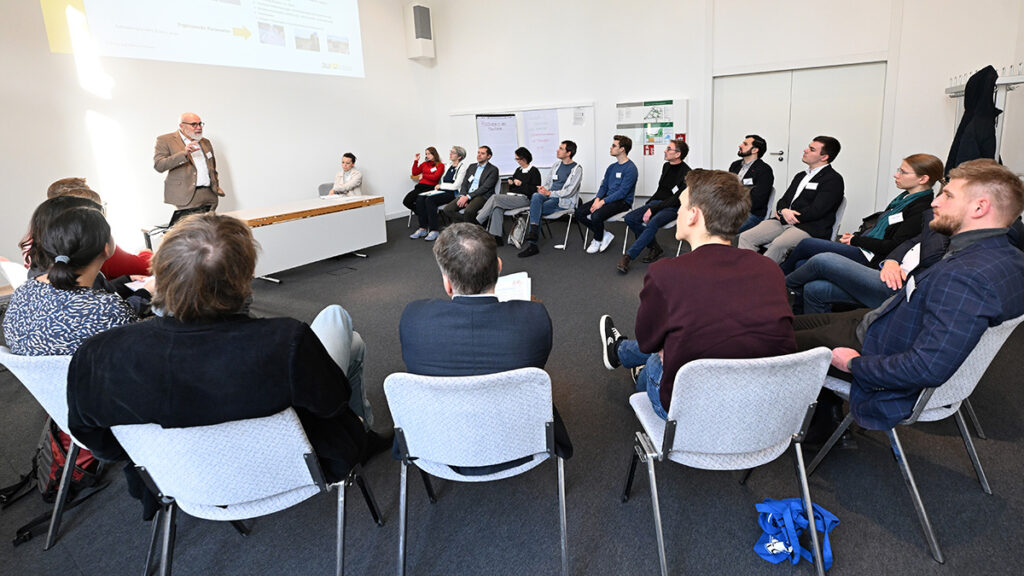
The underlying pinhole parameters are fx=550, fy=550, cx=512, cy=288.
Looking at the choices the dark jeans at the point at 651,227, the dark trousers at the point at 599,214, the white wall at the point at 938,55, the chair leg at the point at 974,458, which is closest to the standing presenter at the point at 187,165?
the dark trousers at the point at 599,214

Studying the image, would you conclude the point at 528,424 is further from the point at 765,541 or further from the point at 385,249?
the point at 385,249

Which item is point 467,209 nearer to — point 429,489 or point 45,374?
point 429,489

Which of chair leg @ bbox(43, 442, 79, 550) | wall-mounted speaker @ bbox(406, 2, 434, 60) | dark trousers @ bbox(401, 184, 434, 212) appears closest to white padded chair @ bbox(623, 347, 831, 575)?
chair leg @ bbox(43, 442, 79, 550)

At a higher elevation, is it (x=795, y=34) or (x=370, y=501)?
(x=795, y=34)

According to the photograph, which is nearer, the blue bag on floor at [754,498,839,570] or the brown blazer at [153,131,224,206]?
the blue bag on floor at [754,498,839,570]

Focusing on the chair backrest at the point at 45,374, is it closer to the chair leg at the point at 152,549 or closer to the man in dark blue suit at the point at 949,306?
the chair leg at the point at 152,549

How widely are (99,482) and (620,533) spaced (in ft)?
6.72

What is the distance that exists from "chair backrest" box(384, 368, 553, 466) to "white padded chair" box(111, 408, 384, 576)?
0.27 metres

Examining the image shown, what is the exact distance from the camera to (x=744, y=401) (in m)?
1.42

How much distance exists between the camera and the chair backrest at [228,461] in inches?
52.0

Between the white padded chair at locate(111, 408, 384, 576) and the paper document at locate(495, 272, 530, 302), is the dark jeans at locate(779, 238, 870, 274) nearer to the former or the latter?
the paper document at locate(495, 272, 530, 302)

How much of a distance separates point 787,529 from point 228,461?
160 centimetres

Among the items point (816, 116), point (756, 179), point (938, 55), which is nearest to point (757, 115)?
point (816, 116)

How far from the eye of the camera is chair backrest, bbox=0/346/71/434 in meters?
1.46
